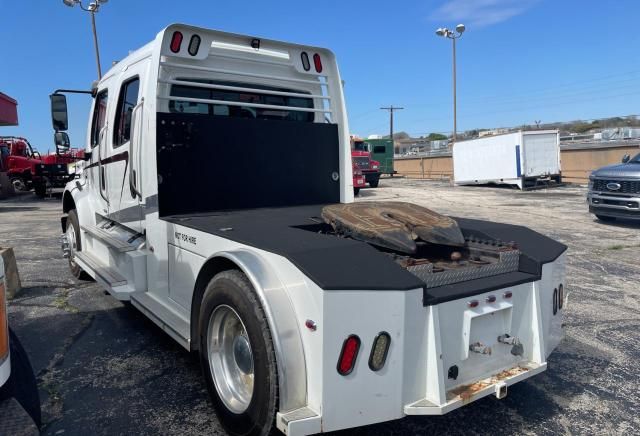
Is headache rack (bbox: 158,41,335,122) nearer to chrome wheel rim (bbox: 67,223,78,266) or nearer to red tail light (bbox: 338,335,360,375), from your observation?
red tail light (bbox: 338,335,360,375)

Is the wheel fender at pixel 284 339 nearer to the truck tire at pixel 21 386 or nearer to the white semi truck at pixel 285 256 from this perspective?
the white semi truck at pixel 285 256

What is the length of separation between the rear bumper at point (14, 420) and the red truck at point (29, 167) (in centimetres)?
2234

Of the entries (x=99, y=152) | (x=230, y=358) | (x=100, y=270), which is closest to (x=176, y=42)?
(x=99, y=152)

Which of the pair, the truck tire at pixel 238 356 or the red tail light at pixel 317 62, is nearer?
the truck tire at pixel 238 356

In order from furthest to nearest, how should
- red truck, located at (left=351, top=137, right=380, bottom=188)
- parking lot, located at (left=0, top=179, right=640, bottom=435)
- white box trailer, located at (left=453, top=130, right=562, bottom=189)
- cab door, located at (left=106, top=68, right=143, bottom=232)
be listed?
1. red truck, located at (left=351, top=137, right=380, bottom=188)
2. white box trailer, located at (left=453, top=130, right=562, bottom=189)
3. cab door, located at (left=106, top=68, right=143, bottom=232)
4. parking lot, located at (left=0, top=179, right=640, bottom=435)

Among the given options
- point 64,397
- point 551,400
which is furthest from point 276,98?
point 551,400

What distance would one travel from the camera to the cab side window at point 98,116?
→ 18.3 feet

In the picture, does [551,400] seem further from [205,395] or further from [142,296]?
[142,296]

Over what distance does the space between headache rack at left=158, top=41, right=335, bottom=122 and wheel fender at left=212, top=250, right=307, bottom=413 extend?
88.2 inches

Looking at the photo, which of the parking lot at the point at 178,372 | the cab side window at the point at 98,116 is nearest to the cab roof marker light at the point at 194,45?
the cab side window at the point at 98,116

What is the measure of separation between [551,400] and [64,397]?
135 inches

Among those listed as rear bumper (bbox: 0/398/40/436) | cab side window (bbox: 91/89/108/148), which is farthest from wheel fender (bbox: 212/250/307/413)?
cab side window (bbox: 91/89/108/148)

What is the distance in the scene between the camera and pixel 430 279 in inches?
103

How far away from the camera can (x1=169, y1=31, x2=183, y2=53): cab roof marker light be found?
160 inches
